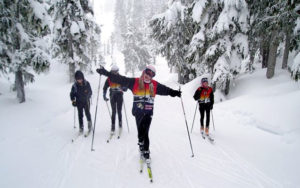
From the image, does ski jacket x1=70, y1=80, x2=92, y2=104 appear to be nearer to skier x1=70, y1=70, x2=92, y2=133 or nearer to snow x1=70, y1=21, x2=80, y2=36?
skier x1=70, y1=70, x2=92, y2=133

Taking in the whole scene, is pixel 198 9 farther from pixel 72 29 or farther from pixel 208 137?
pixel 72 29

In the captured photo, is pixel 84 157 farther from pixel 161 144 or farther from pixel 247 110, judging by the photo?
pixel 247 110

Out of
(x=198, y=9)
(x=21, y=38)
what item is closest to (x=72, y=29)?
(x=21, y=38)

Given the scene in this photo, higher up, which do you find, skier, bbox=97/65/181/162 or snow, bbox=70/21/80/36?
snow, bbox=70/21/80/36

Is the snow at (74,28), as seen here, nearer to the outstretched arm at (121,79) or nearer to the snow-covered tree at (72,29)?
the snow-covered tree at (72,29)

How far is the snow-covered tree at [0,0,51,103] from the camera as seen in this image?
1009 centimetres

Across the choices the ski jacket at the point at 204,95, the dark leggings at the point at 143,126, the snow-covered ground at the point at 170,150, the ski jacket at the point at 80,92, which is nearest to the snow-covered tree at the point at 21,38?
the snow-covered ground at the point at 170,150

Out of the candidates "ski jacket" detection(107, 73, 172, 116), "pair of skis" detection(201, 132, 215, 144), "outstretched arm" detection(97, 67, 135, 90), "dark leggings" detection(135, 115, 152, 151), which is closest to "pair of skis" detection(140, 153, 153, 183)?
"dark leggings" detection(135, 115, 152, 151)

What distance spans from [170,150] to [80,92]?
3.94 m

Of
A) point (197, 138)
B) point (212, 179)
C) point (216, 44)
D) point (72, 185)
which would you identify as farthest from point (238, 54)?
point (72, 185)

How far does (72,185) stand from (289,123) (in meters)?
7.61

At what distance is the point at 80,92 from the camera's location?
700 centimetres

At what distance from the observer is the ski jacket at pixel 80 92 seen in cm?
689

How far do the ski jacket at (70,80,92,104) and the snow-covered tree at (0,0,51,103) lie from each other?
223 inches
